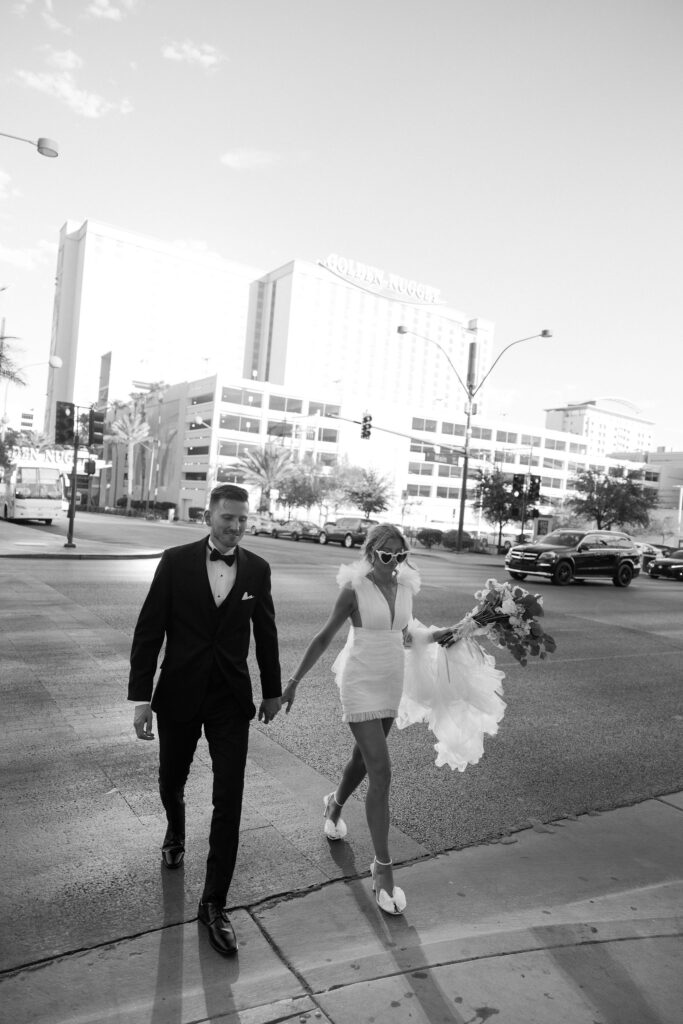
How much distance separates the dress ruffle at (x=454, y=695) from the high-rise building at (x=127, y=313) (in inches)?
6222

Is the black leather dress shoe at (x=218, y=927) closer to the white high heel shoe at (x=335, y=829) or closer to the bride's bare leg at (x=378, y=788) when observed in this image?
the bride's bare leg at (x=378, y=788)

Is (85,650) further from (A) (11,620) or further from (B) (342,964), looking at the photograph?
(B) (342,964)

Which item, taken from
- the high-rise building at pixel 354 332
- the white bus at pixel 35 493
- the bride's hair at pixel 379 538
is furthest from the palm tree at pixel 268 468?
the high-rise building at pixel 354 332

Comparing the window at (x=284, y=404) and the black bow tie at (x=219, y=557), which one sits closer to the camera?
the black bow tie at (x=219, y=557)

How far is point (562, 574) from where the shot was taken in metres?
22.3

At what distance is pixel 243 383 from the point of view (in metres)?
93.9

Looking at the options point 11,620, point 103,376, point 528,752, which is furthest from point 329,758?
point 103,376

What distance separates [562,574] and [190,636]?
66.3ft

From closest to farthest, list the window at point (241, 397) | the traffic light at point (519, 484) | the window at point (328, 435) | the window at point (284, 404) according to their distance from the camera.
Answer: the traffic light at point (519, 484)
the window at point (241, 397)
the window at point (284, 404)
the window at point (328, 435)

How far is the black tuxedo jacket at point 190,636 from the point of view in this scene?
340 centimetres

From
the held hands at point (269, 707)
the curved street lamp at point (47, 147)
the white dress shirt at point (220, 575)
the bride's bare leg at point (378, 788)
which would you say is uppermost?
the curved street lamp at point (47, 147)

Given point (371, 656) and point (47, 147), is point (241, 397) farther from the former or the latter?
point (371, 656)

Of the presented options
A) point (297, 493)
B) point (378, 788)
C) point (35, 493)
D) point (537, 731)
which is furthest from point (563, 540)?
point (297, 493)

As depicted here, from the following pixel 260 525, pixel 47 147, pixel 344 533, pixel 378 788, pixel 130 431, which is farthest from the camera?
pixel 130 431
